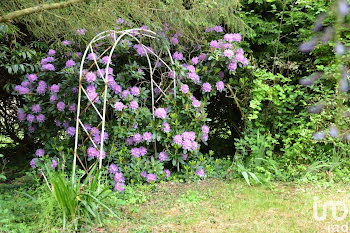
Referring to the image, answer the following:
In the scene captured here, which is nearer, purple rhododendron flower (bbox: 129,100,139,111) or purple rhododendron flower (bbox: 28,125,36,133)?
purple rhododendron flower (bbox: 129,100,139,111)

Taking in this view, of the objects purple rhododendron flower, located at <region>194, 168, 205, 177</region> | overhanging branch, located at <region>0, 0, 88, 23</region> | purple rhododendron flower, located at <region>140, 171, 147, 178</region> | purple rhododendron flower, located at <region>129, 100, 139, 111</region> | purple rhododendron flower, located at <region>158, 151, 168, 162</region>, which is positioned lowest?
purple rhododendron flower, located at <region>194, 168, 205, 177</region>

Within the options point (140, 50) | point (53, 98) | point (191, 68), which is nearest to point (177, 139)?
point (191, 68)

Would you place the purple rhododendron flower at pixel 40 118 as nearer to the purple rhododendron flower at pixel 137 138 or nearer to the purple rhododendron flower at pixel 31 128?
the purple rhododendron flower at pixel 31 128

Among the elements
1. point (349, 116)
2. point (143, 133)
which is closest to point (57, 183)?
point (143, 133)

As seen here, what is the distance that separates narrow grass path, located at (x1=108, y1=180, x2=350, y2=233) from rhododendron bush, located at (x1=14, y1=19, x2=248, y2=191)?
363 mm

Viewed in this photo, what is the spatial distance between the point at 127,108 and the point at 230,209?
4.65 ft

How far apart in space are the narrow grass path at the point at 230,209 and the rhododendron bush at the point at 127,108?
363 millimetres

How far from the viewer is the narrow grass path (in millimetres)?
2564

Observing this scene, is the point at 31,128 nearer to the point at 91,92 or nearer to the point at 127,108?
the point at 91,92

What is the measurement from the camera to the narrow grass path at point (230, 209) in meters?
2.56

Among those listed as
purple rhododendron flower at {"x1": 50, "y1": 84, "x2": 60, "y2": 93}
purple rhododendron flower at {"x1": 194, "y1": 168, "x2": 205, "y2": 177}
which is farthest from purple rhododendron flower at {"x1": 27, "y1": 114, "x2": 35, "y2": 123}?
purple rhododendron flower at {"x1": 194, "y1": 168, "x2": 205, "y2": 177}

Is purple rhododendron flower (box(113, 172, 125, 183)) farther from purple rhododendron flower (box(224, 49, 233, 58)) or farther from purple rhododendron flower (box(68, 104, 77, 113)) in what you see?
purple rhododendron flower (box(224, 49, 233, 58))

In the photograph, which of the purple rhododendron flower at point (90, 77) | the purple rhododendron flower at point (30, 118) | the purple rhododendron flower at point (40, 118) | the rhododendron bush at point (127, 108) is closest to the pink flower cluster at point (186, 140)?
the rhododendron bush at point (127, 108)

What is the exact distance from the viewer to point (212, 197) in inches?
127
